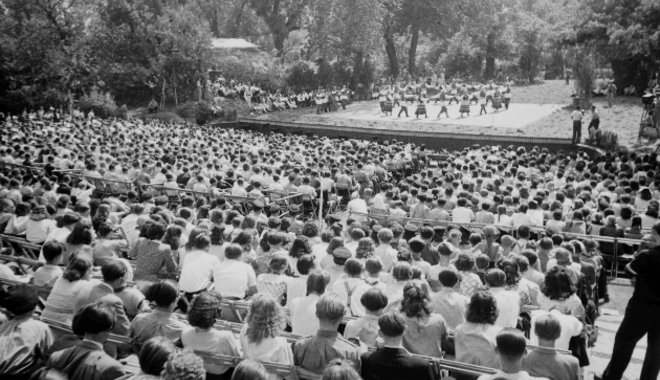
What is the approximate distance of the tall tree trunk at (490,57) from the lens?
45.0 m

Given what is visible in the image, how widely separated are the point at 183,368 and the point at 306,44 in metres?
47.3

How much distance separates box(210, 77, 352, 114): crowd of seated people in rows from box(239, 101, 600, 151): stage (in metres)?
0.73

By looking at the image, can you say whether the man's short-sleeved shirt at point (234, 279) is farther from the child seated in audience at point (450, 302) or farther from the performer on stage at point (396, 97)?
the performer on stage at point (396, 97)

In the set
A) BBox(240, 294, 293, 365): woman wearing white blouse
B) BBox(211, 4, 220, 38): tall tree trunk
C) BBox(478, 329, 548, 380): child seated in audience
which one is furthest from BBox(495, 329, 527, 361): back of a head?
BBox(211, 4, 220, 38): tall tree trunk

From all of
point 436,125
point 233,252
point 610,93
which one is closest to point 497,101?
point 436,125

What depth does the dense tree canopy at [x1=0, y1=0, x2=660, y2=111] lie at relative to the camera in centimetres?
2777

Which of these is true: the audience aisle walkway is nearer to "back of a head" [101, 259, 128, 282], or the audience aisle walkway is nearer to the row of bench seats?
the row of bench seats

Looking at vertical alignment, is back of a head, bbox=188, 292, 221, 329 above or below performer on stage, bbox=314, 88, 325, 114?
below

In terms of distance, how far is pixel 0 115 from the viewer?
2619 centimetres

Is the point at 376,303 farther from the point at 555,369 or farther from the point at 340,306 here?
the point at 555,369

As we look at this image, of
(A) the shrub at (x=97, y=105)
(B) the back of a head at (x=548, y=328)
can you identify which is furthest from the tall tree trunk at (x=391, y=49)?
(B) the back of a head at (x=548, y=328)

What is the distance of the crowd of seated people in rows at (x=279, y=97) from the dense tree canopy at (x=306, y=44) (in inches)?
60.7

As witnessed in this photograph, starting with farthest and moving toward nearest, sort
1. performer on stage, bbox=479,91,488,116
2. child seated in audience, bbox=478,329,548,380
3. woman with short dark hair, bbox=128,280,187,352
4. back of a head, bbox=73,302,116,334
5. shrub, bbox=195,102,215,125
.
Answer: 1. shrub, bbox=195,102,215,125
2. performer on stage, bbox=479,91,488,116
3. woman with short dark hair, bbox=128,280,187,352
4. back of a head, bbox=73,302,116,334
5. child seated in audience, bbox=478,329,548,380

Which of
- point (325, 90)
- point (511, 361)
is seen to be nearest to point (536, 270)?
point (511, 361)
